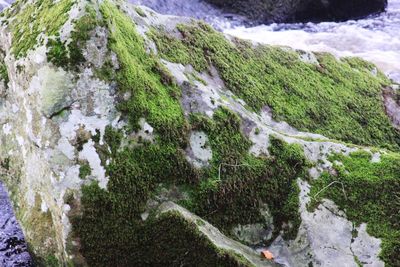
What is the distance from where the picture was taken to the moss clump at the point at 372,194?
14.0ft

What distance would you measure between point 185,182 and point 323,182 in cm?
148

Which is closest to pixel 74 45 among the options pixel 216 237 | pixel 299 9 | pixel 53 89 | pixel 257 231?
pixel 53 89

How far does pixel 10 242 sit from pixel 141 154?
2.31 m

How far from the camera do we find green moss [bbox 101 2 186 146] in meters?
4.05

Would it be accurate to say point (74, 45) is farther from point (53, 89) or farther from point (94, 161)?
point (94, 161)

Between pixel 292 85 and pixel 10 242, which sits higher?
pixel 292 85

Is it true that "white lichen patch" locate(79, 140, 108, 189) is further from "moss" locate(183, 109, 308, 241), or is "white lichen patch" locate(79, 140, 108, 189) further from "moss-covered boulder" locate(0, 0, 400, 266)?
"moss" locate(183, 109, 308, 241)

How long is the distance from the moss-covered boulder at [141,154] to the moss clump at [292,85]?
67 mm

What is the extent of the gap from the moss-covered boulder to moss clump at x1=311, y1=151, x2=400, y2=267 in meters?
0.02

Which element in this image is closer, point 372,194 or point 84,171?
point 84,171

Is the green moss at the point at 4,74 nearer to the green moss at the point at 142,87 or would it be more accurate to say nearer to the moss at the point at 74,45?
the moss at the point at 74,45

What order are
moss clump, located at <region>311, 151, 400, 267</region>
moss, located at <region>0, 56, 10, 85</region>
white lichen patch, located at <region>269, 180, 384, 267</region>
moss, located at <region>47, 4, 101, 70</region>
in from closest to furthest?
moss, located at <region>47, 4, 101, 70</region>, white lichen patch, located at <region>269, 180, 384, 267</region>, moss clump, located at <region>311, 151, 400, 267</region>, moss, located at <region>0, 56, 10, 85</region>

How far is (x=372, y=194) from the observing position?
4520 mm

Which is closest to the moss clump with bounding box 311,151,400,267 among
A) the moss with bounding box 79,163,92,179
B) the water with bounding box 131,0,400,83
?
the moss with bounding box 79,163,92,179
